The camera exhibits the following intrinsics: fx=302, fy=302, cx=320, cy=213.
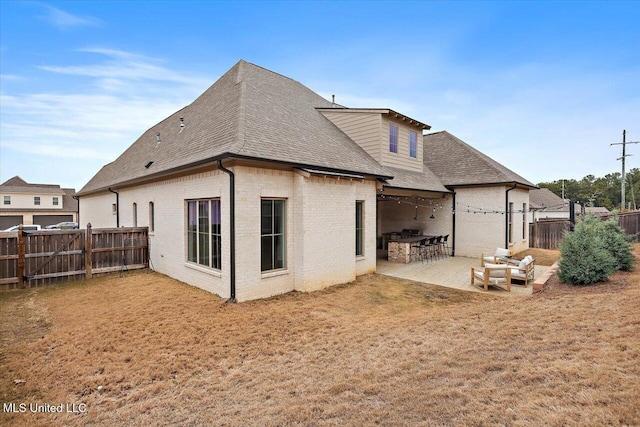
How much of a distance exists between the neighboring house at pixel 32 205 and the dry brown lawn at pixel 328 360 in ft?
140

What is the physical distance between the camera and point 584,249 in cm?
787

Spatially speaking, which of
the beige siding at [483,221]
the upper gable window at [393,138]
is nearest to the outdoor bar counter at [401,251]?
the beige siding at [483,221]

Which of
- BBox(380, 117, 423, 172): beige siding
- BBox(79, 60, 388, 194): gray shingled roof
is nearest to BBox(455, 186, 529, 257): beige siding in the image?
BBox(380, 117, 423, 172): beige siding

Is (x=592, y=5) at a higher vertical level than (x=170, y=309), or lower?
higher

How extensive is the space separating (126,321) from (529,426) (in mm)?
6792

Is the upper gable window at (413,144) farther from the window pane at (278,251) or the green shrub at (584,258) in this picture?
the window pane at (278,251)

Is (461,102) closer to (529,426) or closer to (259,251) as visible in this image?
(259,251)

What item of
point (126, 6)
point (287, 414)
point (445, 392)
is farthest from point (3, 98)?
point (445, 392)

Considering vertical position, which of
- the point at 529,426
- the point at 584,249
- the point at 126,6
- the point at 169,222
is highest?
the point at 126,6

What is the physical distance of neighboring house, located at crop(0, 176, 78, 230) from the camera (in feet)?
125

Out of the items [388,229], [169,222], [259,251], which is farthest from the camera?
[388,229]

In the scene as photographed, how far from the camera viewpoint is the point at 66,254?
32.8ft

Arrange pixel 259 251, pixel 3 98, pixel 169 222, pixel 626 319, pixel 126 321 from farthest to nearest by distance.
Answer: pixel 3 98 → pixel 169 222 → pixel 259 251 → pixel 126 321 → pixel 626 319

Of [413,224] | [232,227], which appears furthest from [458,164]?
[232,227]
